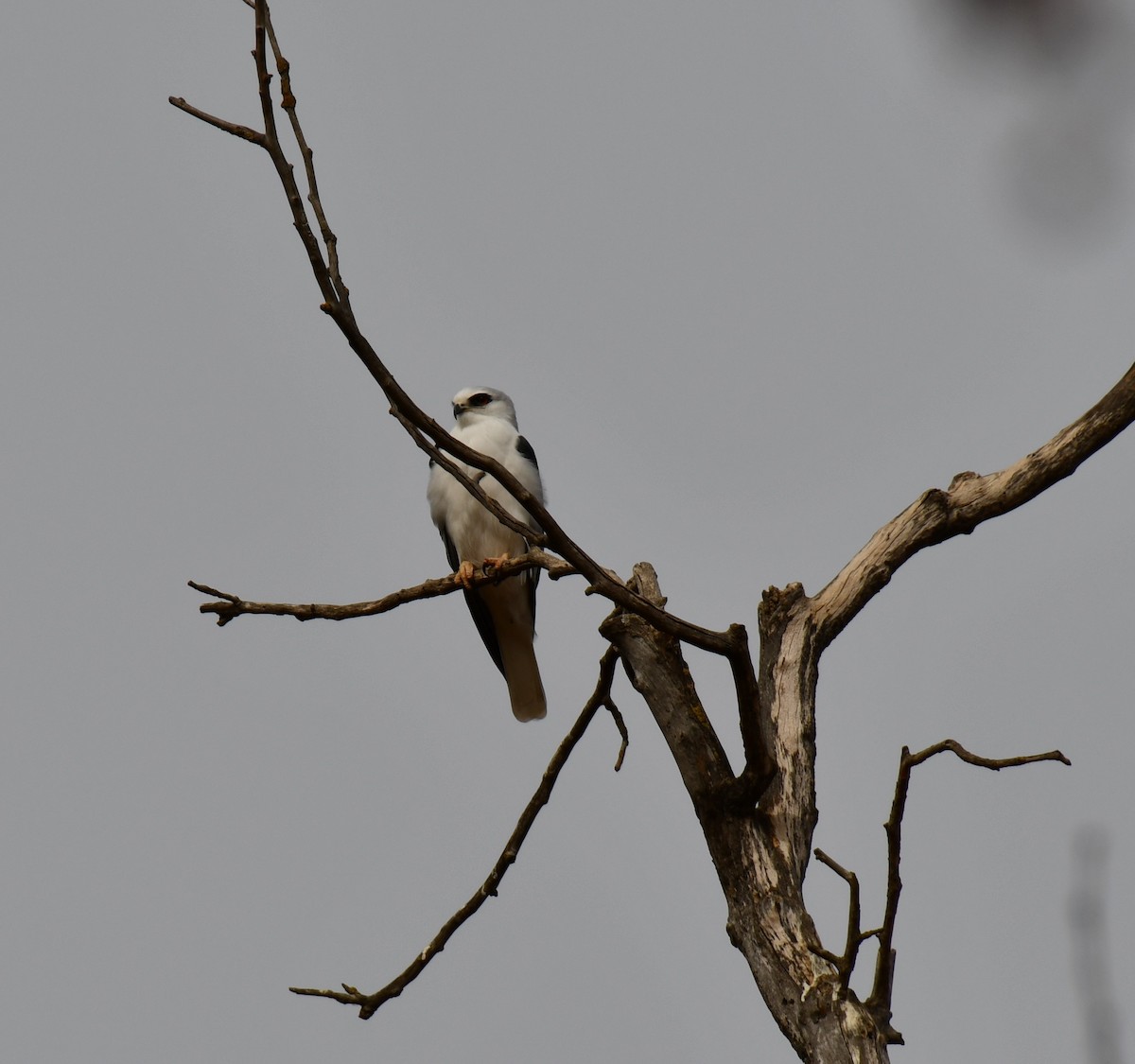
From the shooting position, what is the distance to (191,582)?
3904 mm

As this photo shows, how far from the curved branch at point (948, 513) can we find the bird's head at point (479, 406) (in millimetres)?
4940

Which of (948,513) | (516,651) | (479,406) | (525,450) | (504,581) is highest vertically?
(479,406)

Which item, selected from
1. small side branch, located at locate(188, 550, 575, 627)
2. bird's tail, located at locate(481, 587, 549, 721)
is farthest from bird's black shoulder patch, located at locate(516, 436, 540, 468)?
small side branch, located at locate(188, 550, 575, 627)

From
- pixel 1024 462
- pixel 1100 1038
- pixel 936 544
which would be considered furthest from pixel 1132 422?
pixel 1100 1038

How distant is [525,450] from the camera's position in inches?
315

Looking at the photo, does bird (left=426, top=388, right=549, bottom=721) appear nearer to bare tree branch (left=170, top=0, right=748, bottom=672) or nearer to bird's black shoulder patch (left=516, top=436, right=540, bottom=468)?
bird's black shoulder patch (left=516, top=436, right=540, bottom=468)

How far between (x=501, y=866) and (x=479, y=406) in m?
5.07

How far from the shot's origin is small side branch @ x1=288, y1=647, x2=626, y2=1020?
411 centimetres

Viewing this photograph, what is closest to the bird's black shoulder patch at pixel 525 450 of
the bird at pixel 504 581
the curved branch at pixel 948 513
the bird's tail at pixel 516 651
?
the bird at pixel 504 581

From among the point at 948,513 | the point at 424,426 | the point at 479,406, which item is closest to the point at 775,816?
the point at 948,513

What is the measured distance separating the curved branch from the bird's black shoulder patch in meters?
4.04

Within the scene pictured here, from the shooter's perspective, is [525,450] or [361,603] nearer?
[361,603]

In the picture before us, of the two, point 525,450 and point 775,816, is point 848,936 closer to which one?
point 775,816

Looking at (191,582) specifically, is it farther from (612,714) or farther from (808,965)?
(808,965)
